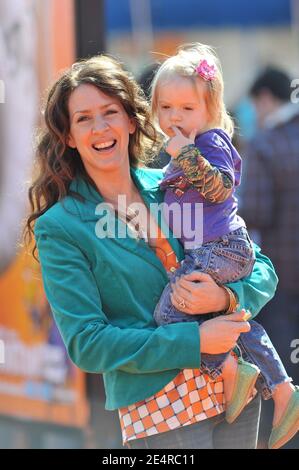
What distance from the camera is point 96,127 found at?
105 inches

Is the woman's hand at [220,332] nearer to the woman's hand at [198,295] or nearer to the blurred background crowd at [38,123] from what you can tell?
the woman's hand at [198,295]

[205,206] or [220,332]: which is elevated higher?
[205,206]

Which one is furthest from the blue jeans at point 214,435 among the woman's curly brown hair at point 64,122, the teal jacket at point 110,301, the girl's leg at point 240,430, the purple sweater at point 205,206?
the woman's curly brown hair at point 64,122

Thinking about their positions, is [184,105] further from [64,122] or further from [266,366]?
[266,366]

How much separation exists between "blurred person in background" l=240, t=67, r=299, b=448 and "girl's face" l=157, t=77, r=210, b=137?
2.43 m

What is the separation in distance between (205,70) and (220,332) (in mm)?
652

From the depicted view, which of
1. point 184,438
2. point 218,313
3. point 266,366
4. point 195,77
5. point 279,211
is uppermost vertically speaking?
point 195,77

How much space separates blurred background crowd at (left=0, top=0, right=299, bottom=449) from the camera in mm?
5203

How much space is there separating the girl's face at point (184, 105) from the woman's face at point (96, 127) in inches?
4.8

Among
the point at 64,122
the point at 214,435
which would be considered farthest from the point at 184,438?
the point at 64,122

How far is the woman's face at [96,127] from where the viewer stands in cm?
267

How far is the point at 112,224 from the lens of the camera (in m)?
2.67

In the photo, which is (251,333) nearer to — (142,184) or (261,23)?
(142,184)

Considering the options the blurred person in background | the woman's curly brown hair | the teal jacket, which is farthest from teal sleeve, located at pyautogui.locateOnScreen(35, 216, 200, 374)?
the blurred person in background
